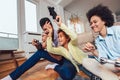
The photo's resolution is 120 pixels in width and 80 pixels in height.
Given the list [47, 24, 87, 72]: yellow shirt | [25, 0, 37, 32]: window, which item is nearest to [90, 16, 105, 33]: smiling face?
[47, 24, 87, 72]: yellow shirt

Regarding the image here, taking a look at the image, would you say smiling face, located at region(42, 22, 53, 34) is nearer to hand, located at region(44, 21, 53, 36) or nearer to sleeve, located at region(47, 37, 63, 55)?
hand, located at region(44, 21, 53, 36)

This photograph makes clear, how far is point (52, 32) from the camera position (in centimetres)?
152

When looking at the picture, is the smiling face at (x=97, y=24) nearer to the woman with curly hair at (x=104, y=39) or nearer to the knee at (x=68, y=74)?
the woman with curly hair at (x=104, y=39)

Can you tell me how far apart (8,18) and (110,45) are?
280cm

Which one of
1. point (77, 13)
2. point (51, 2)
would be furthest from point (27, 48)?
point (77, 13)

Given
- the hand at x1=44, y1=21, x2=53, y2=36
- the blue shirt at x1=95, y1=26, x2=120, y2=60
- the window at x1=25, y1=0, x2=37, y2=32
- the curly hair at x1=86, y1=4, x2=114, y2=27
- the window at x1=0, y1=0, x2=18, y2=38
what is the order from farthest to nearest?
the window at x1=25, y1=0, x2=37, y2=32 < the window at x1=0, y1=0, x2=18, y2=38 < the hand at x1=44, y1=21, x2=53, y2=36 < the curly hair at x1=86, y1=4, x2=114, y2=27 < the blue shirt at x1=95, y1=26, x2=120, y2=60

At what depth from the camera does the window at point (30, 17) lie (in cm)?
418

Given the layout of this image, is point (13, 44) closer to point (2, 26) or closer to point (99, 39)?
point (2, 26)

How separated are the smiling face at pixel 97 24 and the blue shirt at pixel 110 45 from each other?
5cm

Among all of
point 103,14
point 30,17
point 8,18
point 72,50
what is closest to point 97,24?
point 103,14

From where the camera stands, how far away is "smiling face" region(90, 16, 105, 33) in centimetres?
121

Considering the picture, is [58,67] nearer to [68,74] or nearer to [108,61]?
[68,74]

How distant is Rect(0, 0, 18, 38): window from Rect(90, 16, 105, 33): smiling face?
98.5 inches

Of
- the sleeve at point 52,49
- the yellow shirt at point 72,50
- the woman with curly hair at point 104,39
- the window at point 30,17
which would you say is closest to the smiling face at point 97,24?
the woman with curly hair at point 104,39
